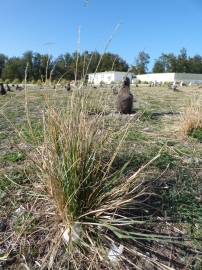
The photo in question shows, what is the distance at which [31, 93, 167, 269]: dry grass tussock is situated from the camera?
1.92 metres

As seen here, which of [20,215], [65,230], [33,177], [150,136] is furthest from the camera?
[150,136]

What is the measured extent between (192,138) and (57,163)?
2825 mm

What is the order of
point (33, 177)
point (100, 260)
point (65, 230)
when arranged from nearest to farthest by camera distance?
point (100, 260), point (65, 230), point (33, 177)

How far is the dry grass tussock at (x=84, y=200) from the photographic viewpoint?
6.29ft

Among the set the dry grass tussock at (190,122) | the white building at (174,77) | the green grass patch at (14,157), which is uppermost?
the dry grass tussock at (190,122)

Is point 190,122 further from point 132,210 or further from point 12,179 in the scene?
point 12,179

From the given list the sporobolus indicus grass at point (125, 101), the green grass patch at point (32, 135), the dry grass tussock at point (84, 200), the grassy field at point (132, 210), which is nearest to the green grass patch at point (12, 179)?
the grassy field at point (132, 210)

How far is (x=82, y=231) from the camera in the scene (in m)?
1.97

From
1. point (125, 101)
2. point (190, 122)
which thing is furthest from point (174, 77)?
point (190, 122)

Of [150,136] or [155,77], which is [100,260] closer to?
[150,136]

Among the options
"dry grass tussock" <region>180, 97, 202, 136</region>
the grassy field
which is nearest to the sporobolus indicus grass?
"dry grass tussock" <region>180, 97, 202, 136</region>

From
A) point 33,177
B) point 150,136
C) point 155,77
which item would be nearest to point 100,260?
point 33,177

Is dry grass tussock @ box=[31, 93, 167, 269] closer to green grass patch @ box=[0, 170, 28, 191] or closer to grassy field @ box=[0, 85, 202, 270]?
grassy field @ box=[0, 85, 202, 270]

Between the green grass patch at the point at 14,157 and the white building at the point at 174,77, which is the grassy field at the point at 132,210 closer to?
Answer: the green grass patch at the point at 14,157
